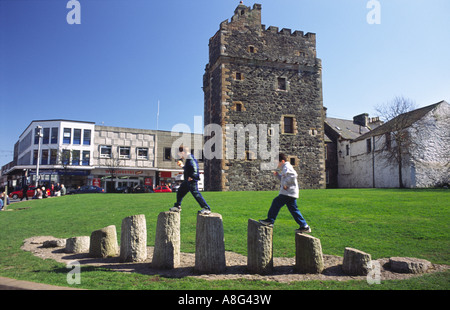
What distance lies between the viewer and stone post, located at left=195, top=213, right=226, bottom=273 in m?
5.95

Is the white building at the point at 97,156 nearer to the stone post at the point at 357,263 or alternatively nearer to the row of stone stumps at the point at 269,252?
the row of stone stumps at the point at 269,252

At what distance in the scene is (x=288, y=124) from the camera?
28.2m

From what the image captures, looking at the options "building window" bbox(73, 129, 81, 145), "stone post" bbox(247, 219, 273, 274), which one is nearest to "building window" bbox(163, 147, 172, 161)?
"building window" bbox(73, 129, 81, 145)

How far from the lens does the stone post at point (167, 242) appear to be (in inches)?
249

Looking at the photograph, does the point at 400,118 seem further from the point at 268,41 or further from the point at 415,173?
the point at 268,41

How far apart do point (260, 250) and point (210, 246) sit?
99cm

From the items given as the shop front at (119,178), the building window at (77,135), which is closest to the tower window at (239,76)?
the shop front at (119,178)

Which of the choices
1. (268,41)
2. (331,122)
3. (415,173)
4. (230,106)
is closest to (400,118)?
(415,173)

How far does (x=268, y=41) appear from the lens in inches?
1113

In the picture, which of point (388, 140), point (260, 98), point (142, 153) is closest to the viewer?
point (260, 98)

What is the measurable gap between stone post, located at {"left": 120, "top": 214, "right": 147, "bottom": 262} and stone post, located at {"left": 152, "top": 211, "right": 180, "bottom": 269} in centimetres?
71

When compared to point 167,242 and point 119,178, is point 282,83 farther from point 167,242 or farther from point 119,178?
point 119,178

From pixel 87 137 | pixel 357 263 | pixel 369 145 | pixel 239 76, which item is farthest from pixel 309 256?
pixel 87 137
